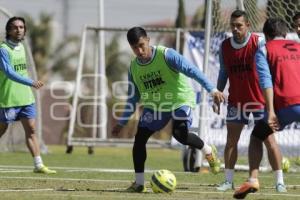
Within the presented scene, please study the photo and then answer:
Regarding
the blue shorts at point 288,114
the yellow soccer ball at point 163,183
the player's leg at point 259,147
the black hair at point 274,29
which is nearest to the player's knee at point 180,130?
the yellow soccer ball at point 163,183

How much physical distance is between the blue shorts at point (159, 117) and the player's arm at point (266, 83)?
163 cm

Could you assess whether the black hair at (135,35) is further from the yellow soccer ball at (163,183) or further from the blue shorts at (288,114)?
the blue shorts at (288,114)

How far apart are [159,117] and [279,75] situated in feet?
5.83

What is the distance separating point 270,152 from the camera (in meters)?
12.1

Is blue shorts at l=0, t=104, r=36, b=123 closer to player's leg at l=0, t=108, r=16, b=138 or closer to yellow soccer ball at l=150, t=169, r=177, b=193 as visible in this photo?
player's leg at l=0, t=108, r=16, b=138

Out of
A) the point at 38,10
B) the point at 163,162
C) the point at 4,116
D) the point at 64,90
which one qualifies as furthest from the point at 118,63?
the point at 4,116

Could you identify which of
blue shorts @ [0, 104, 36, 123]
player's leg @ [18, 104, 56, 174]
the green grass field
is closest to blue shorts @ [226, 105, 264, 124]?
the green grass field

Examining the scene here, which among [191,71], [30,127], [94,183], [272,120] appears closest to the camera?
[272,120]

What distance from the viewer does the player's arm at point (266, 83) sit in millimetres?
11188

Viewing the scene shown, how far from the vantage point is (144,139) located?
42.0ft

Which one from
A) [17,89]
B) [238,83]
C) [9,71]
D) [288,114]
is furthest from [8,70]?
[288,114]

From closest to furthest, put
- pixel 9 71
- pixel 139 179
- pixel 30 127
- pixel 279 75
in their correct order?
pixel 279 75, pixel 139 179, pixel 9 71, pixel 30 127

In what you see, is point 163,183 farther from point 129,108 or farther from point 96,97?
point 96,97

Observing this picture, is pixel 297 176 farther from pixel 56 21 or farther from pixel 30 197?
pixel 56 21
